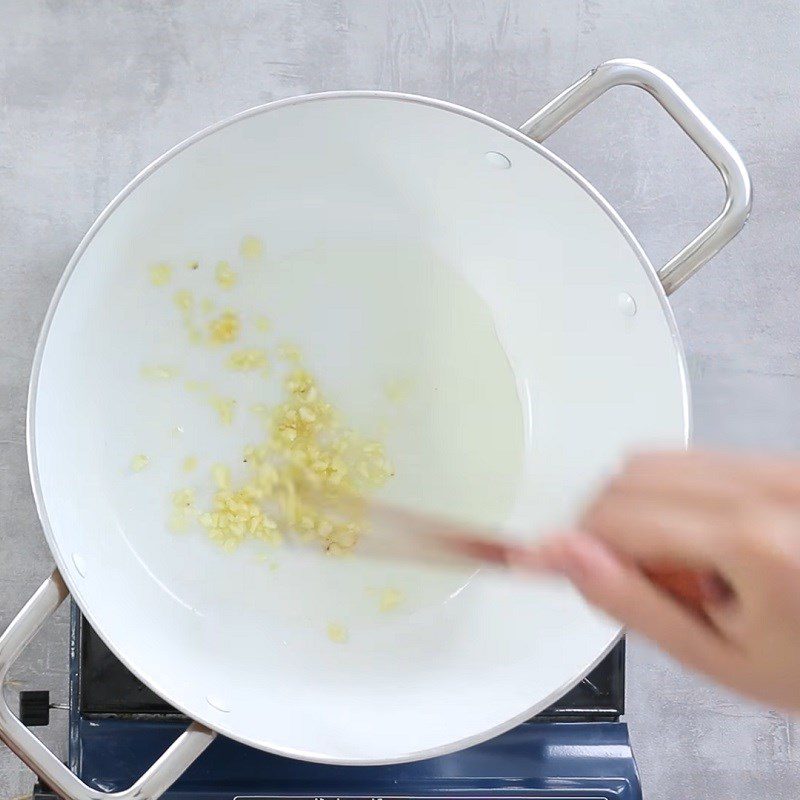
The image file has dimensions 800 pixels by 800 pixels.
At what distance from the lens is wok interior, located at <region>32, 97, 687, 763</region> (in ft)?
2.51

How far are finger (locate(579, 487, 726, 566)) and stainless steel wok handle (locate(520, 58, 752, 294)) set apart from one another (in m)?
0.29

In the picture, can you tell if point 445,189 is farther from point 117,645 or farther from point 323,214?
point 117,645

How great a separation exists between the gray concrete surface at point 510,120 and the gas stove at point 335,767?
0.67ft

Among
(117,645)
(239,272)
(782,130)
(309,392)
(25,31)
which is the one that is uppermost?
(25,31)

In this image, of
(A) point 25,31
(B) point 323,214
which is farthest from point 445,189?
(A) point 25,31

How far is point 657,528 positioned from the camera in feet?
1.30

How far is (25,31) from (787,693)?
0.89 m

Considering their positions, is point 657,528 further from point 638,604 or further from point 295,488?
point 295,488

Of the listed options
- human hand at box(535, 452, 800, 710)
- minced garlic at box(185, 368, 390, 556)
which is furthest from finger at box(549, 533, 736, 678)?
minced garlic at box(185, 368, 390, 556)

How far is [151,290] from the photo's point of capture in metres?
0.86

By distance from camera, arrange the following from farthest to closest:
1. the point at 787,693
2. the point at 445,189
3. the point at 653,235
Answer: the point at 653,235 < the point at 445,189 < the point at 787,693

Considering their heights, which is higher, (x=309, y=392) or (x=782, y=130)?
(x=782, y=130)

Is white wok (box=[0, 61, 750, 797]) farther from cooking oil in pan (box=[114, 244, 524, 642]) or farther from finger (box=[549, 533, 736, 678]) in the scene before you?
finger (box=[549, 533, 736, 678])

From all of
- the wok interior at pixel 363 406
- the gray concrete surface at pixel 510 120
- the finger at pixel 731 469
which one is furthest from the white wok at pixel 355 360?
the finger at pixel 731 469
